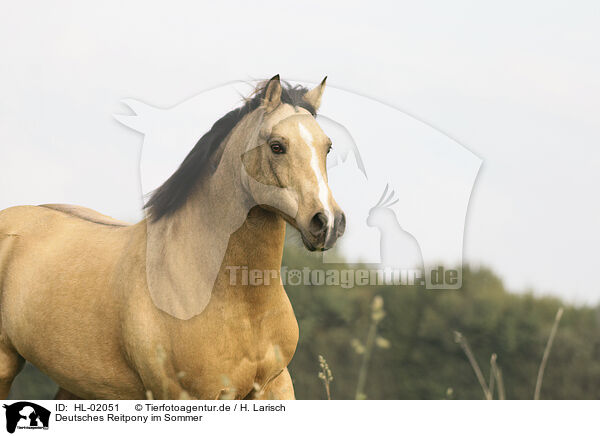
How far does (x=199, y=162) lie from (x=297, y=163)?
87cm

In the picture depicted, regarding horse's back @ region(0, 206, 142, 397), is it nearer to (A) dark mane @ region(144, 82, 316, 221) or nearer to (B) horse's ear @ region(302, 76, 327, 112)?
(A) dark mane @ region(144, 82, 316, 221)

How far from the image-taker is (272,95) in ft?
12.4

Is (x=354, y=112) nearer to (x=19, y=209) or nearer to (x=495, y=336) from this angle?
(x=19, y=209)

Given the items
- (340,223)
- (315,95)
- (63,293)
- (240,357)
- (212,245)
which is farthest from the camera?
(63,293)

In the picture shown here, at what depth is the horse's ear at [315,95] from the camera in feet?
13.0

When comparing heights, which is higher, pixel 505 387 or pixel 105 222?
pixel 105 222

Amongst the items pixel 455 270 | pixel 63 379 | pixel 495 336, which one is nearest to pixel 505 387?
pixel 495 336

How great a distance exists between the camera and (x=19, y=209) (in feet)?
17.5

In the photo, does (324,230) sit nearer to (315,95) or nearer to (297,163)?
(297,163)

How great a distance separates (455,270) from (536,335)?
9.48 metres
